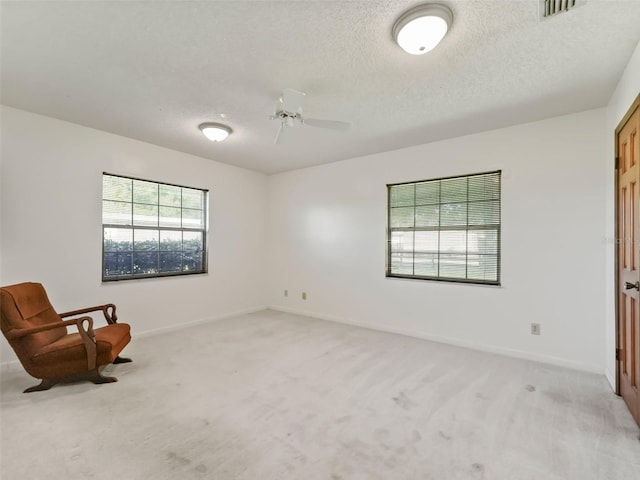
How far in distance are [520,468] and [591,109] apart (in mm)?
3317

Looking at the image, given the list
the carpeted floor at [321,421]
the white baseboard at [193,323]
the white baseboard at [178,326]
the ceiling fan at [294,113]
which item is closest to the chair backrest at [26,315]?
the carpeted floor at [321,421]

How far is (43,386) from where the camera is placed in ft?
8.39

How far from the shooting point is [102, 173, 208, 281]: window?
3830 millimetres

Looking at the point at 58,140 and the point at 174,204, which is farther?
the point at 174,204

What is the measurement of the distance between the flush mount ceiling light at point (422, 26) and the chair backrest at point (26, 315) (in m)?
3.53

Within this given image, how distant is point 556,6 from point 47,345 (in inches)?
175

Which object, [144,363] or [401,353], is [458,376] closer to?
Answer: [401,353]

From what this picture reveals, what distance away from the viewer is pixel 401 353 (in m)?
3.46

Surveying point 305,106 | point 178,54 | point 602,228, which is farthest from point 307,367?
point 602,228

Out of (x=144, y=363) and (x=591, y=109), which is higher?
(x=591, y=109)

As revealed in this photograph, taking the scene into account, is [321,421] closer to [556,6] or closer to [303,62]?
[303,62]

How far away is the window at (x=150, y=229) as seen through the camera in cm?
383

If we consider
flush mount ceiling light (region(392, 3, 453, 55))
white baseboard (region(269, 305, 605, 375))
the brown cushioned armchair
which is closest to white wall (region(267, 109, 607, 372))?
white baseboard (region(269, 305, 605, 375))

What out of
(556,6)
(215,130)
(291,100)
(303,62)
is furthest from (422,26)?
(215,130)
